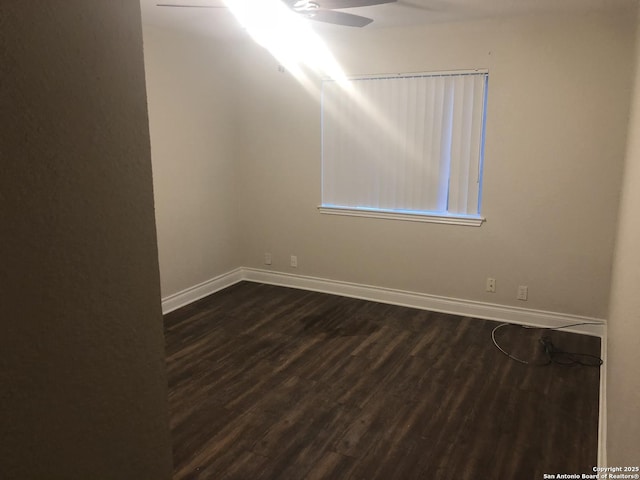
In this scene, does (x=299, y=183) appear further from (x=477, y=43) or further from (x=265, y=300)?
(x=477, y=43)

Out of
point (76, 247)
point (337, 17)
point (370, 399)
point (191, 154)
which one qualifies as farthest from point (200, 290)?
point (76, 247)

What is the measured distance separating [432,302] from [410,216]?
2.68 feet

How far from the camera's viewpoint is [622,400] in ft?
5.78

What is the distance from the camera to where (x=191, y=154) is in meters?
4.48

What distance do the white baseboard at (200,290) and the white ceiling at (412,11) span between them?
7.72ft

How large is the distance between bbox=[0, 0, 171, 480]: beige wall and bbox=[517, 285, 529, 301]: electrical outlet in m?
3.67

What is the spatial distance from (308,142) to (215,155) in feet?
3.11

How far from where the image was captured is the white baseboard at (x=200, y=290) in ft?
14.3

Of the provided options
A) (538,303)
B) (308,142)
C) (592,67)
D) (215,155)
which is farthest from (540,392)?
(215,155)

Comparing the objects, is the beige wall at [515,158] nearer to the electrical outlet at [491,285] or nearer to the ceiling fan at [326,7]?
the electrical outlet at [491,285]

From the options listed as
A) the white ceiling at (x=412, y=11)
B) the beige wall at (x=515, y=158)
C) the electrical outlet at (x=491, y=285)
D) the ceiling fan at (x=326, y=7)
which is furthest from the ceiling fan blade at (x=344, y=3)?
the electrical outlet at (x=491, y=285)

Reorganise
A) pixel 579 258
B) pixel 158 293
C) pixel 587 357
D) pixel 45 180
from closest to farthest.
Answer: pixel 45 180, pixel 158 293, pixel 587 357, pixel 579 258

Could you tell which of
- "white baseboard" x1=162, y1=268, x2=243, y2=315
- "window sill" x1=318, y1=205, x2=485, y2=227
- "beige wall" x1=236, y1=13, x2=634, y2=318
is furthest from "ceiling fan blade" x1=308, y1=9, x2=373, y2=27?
"white baseboard" x1=162, y1=268, x2=243, y2=315

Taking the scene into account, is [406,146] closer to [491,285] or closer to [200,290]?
[491,285]
